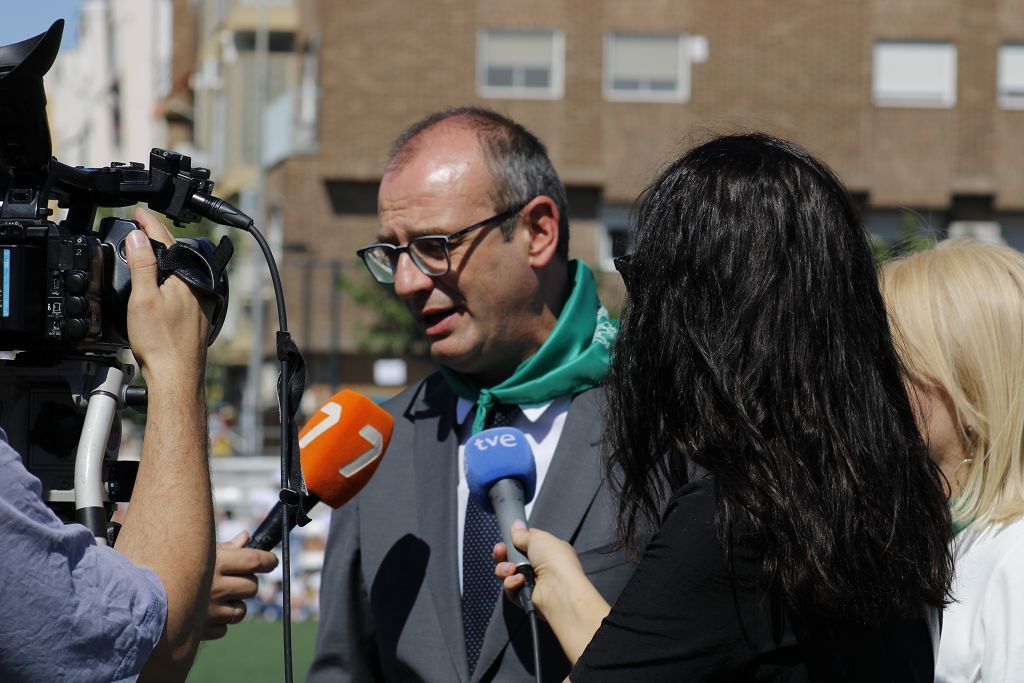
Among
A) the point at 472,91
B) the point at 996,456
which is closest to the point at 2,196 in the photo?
the point at 996,456

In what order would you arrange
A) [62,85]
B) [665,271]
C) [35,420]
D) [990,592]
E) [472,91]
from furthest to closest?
[62,85] < [472,91] < [990,592] < [35,420] < [665,271]

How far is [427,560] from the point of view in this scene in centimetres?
325

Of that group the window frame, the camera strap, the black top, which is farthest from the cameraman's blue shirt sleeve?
the window frame

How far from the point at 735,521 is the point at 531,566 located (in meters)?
0.55

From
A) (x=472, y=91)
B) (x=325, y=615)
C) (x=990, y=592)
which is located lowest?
(x=325, y=615)

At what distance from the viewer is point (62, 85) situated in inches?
1822

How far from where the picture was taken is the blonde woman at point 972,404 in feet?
9.19

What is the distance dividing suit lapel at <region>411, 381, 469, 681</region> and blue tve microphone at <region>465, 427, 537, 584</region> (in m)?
0.41

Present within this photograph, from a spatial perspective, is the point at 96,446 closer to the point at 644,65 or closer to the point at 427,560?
the point at 427,560

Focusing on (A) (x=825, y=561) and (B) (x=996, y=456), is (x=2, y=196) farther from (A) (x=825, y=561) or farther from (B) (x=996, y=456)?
(B) (x=996, y=456)

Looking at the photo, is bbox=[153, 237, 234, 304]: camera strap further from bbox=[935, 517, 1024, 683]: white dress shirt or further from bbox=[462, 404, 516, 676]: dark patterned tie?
bbox=[935, 517, 1024, 683]: white dress shirt

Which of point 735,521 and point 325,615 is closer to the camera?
point 735,521

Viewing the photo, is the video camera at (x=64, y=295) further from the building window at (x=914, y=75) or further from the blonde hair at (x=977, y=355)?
the building window at (x=914, y=75)

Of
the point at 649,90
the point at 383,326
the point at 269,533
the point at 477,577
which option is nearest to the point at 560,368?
the point at 477,577
